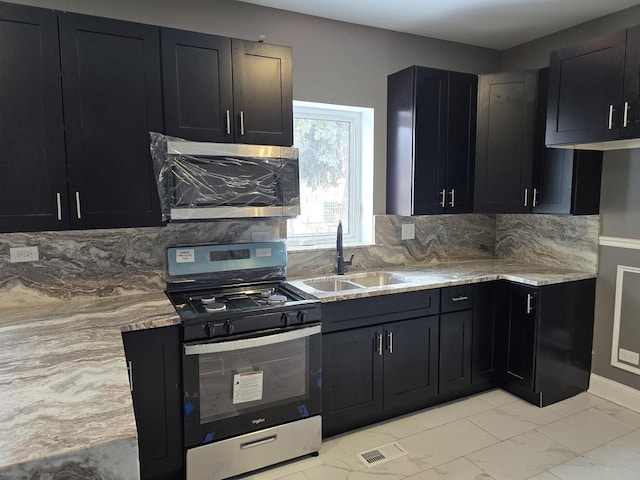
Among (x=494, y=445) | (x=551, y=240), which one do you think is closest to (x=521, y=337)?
(x=494, y=445)

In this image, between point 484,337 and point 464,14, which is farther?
point 484,337

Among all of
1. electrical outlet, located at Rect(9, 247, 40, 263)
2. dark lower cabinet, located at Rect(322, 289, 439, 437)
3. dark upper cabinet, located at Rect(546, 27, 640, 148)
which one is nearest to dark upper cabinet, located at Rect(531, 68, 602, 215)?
dark upper cabinet, located at Rect(546, 27, 640, 148)

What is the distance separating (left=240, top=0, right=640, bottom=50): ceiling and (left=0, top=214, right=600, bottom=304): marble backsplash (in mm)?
1430

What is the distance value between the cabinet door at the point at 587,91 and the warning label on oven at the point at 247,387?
2411 mm

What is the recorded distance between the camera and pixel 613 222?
9.72 feet

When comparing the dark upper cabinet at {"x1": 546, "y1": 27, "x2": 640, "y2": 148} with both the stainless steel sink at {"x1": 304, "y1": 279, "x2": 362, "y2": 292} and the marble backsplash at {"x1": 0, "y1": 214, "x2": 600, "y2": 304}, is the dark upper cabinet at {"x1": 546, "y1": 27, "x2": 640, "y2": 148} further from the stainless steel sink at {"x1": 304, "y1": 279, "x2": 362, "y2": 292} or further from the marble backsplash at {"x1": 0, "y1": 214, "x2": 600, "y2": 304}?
the stainless steel sink at {"x1": 304, "y1": 279, "x2": 362, "y2": 292}

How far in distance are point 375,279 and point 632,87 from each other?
6.37 feet

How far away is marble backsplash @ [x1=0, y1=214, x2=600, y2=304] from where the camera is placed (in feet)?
7.48

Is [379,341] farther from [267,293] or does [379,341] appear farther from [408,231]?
[408,231]

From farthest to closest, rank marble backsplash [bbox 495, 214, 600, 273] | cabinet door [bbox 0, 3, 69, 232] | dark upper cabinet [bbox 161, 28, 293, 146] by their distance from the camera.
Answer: marble backsplash [bbox 495, 214, 600, 273], dark upper cabinet [bbox 161, 28, 293, 146], cabinet door [bbox 0, 3, 69, 232]

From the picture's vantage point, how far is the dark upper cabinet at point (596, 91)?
236 cm

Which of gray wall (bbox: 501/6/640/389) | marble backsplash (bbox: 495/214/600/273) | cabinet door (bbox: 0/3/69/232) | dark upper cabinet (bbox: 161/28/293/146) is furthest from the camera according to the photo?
marble backsplash (bbox: 495/214/600/273)

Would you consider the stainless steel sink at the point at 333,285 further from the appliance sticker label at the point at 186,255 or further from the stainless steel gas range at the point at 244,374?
the appliance sticker label at the point at 186,255

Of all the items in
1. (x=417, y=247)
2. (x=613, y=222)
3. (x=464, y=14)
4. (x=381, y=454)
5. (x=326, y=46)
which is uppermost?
(x=464, y=14)
